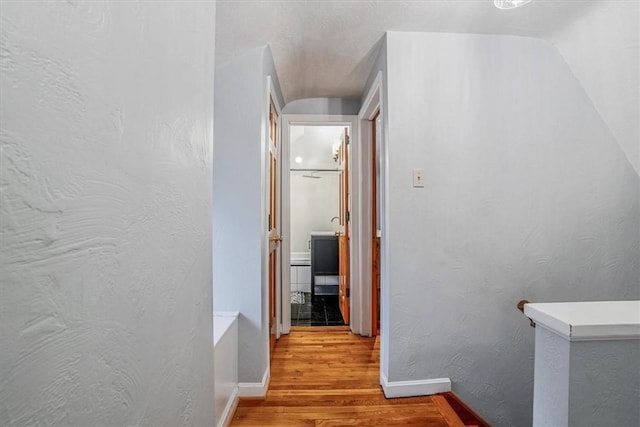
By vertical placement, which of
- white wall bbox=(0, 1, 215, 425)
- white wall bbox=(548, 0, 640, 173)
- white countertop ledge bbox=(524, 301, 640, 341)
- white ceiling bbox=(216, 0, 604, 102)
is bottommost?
white countertop ledge bbox=(524, 301, 640, 341)

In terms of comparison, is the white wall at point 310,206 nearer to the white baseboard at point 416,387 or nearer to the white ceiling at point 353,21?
the white ceiling at point 353,21

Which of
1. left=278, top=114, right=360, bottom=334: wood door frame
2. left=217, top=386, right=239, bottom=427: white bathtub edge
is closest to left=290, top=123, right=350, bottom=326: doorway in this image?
left=278, top=114, right=360, bottom=334: wood door frame

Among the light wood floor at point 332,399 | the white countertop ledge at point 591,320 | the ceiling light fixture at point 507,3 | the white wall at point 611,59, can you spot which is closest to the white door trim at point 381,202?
the light wood floor at point 332,399

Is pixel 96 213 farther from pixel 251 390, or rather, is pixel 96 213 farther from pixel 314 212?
pixel 314 212

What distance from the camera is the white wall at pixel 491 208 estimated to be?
1.81 metres

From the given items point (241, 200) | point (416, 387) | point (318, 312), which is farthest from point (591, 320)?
point (318, 312)

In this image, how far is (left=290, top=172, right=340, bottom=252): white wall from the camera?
489 cm

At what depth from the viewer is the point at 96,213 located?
0.47 metres

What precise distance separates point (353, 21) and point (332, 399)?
214 centimetres

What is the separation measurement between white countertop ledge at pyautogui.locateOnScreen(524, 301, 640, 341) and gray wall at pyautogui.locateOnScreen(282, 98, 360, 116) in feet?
7.80

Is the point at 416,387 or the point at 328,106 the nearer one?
the point at 416,387

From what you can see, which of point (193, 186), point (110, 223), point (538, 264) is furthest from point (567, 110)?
point (110, 223)

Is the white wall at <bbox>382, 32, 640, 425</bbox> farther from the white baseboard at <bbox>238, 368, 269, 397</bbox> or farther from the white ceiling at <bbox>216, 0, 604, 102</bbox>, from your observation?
the white baseboard at <bbox>238, 368, 269, 397</bbox>

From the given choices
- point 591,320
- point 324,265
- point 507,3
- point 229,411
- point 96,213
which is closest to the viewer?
point 96,213
